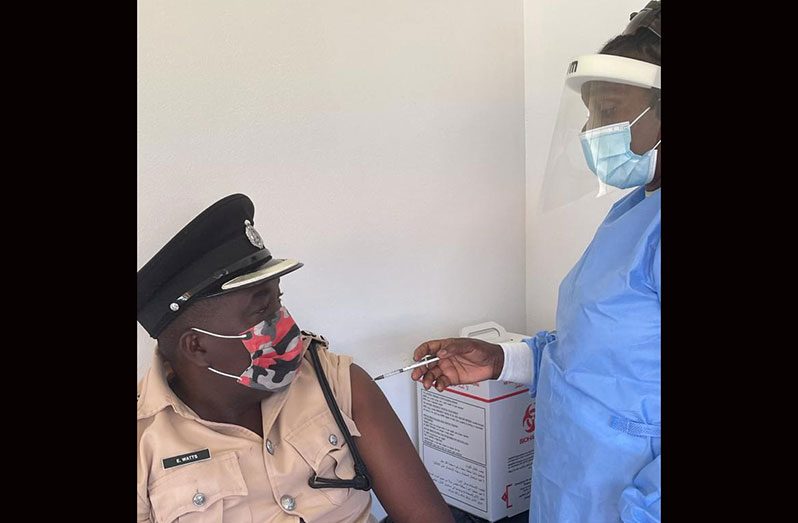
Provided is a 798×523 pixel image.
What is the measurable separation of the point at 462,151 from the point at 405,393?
0.76 m

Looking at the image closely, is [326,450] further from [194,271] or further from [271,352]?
[194,271]

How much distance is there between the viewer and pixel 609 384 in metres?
1.11

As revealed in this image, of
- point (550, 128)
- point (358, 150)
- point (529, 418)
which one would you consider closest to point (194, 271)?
point (358, 150)

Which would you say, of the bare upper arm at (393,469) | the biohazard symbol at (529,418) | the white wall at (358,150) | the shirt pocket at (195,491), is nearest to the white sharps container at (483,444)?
the biohazard symbol at (529,418)

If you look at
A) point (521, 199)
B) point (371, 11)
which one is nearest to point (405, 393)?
point (521, 199)

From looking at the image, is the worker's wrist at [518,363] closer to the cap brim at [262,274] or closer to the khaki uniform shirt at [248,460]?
the khaki uniform shirt at [248,460]

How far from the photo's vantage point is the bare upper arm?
4.57 ft

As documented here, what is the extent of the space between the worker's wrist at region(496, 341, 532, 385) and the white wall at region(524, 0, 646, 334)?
67cm

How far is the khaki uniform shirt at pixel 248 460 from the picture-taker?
1202mm

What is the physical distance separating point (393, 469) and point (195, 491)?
0.40 m

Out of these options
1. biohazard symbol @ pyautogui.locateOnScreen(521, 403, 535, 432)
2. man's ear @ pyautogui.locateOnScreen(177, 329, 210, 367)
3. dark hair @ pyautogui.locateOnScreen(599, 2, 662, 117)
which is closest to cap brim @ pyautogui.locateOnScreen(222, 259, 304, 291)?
man's ear @ pyautogui.locateOnScreen(177, 329, 210, 367)
